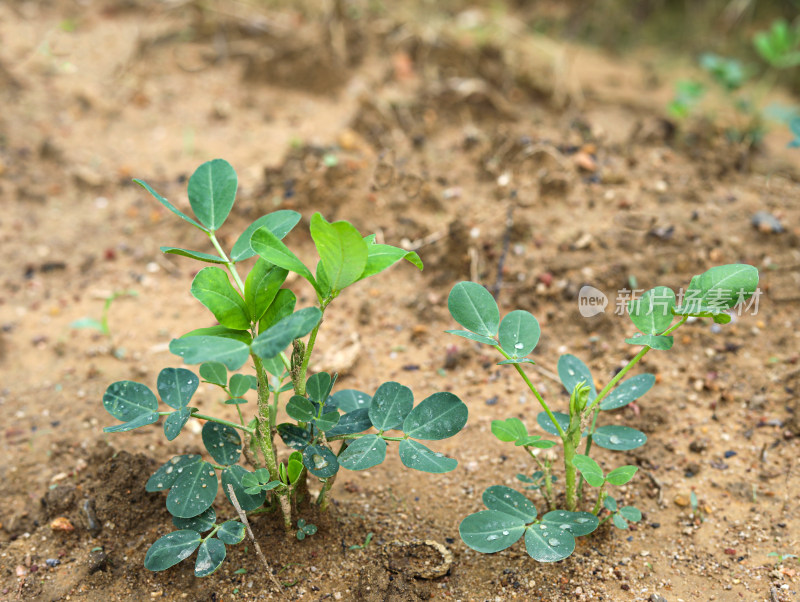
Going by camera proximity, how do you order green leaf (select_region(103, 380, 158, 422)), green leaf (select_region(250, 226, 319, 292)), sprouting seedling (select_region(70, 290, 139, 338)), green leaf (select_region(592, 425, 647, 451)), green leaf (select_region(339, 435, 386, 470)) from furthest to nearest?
sprouting seedling (select_region(70, 290, 139, 338)), green leaf (select_region(592, 425, 647, 451)), green leaf (select_region(103, 380, 158, 422)), green leaf (select_region(339, 435, 386, 470)), green leaf (select_region(250, 226, 319, 292))

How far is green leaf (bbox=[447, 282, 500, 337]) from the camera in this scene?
154cm

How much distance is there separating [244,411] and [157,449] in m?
0.30

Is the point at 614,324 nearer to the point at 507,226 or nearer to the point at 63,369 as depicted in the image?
the point at 507,226

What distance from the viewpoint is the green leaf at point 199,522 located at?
1465 mm

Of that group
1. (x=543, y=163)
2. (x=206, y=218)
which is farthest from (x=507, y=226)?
(x=206, y=218)

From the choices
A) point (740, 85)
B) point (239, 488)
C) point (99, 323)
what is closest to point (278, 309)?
point (239, 488)

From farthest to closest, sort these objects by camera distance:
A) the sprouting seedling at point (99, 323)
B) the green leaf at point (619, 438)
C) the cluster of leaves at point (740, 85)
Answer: the cluster of leaves at point (740, 85) → the sprouting seedling at point (99, 323) → the green leaf at point (619, 438)

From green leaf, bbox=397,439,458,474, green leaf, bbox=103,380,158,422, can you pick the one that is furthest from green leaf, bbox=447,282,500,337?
green leaf, bbox=103,380,158,422

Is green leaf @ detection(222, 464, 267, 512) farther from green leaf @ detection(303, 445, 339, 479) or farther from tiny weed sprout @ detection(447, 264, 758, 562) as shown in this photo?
tiny weed sprout @ detection(447, 264, 758, 562)

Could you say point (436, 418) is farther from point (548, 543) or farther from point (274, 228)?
point (274, 228)

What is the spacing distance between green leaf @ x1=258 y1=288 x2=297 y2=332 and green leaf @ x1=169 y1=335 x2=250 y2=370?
0.48 feet

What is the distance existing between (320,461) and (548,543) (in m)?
0.51

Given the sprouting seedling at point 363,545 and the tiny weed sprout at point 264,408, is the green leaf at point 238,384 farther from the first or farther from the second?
the sprouting seedling at point 363,545

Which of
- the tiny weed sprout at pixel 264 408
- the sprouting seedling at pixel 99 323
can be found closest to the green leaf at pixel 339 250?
the tiny weed sprout at pixel 264 408
